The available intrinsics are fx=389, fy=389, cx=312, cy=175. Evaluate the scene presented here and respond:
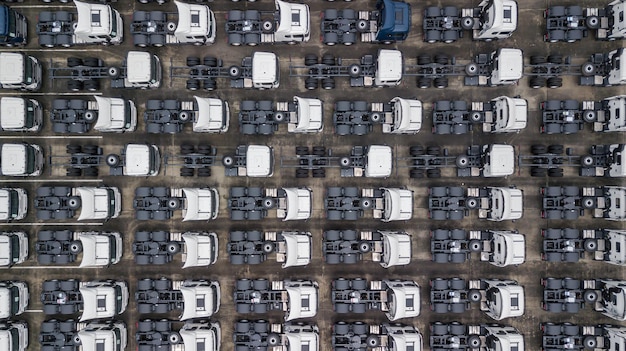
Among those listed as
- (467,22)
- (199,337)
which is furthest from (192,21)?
(199,337)

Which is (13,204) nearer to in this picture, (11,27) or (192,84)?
(11,27)

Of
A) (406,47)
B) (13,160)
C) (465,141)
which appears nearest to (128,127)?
(13,160)

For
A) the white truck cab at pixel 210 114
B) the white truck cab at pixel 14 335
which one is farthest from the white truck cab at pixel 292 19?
the white truck cab at pixel 14 335

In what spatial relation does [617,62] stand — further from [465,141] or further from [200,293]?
[200,293]

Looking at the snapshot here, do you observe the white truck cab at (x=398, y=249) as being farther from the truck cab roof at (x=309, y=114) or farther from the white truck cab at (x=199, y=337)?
the white truck cab at (x=199, y=337)

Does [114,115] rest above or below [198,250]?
above

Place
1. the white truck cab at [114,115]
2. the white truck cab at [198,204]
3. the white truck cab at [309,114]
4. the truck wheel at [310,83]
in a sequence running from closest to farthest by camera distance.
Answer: the white truck cab at [114,115], the white truck cab at [198,204], the white truck cab at [309,114], the truck wheel at [310,83]
